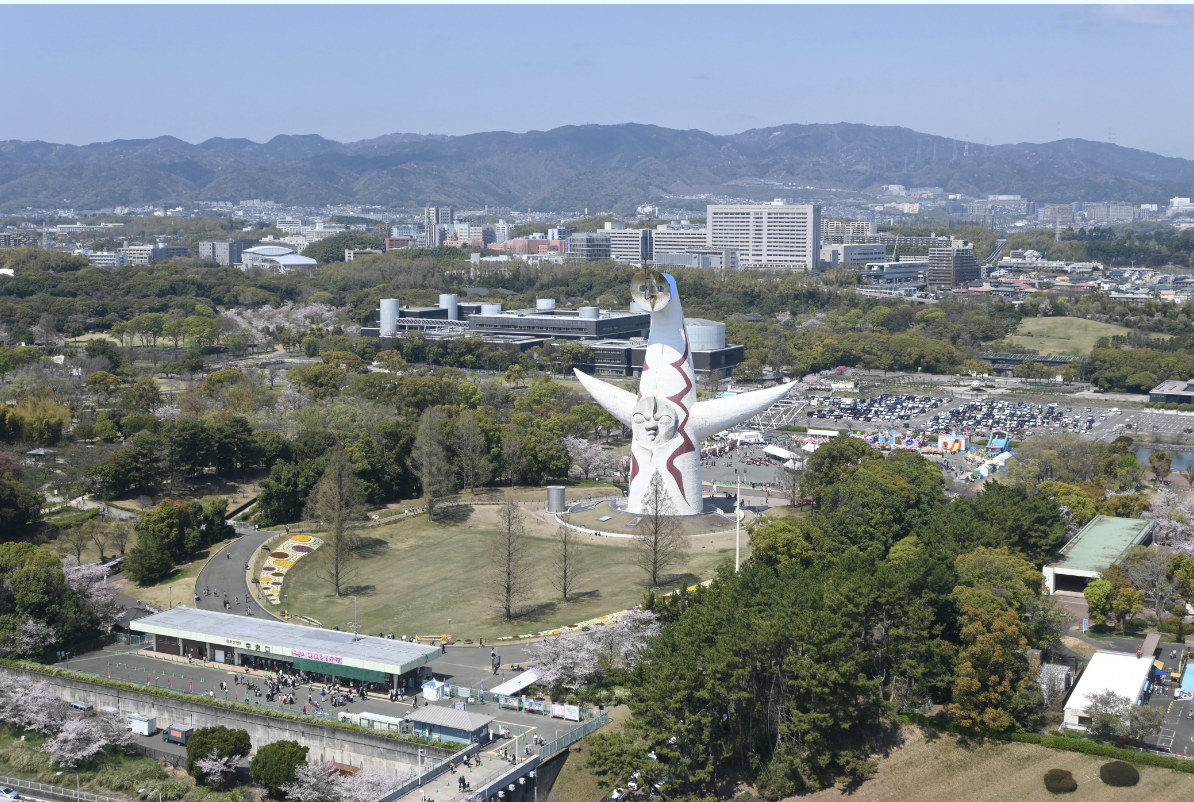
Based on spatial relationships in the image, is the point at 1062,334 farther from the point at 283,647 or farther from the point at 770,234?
the point at 283,647

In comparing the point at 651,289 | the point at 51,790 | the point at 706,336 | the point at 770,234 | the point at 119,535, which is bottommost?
the point at 51,790

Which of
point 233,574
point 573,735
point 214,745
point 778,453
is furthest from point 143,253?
point 573,735

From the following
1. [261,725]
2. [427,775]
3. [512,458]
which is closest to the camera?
[427,775]

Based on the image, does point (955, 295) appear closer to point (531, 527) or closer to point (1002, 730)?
point (531, 527)

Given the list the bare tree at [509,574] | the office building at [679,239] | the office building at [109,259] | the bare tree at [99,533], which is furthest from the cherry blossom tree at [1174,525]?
the office building at [109,259]

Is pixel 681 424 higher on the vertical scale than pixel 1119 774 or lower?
higher

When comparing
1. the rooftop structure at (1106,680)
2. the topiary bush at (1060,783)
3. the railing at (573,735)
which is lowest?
the topiary bush at (1060,783)

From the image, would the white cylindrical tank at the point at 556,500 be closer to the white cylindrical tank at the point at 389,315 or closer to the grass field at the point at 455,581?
the grass field at the point at 455,581
